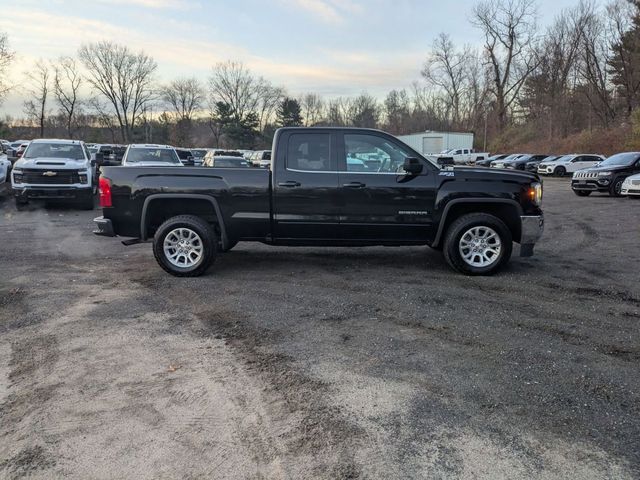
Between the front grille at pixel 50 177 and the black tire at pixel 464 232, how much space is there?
11609mm

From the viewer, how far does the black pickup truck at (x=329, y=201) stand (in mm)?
6832

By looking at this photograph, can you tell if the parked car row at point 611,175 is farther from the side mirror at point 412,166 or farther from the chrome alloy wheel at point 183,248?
the chrome alloy wheel at point 183,248

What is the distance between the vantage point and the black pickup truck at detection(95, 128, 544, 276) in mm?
6832

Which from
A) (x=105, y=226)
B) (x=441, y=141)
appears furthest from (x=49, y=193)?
(x=441, y=141)

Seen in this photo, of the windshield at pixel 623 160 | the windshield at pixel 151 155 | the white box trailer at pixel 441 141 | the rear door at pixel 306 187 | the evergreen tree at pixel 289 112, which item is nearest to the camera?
the rear door at pixel 306 187

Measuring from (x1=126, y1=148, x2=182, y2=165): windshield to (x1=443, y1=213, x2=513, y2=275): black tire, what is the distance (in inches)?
475

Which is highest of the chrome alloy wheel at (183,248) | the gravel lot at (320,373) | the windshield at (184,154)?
the windshield at (184,154)

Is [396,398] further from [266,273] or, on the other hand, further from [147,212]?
[147,212]

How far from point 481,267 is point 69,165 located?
476 inches

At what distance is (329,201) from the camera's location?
6824 millimetres

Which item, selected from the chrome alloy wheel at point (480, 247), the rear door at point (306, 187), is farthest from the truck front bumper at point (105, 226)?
the chrome alloy wheel at point (480, 247)

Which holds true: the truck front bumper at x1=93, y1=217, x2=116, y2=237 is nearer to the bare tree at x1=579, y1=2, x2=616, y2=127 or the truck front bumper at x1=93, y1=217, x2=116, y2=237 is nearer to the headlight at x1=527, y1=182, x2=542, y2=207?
the headlight at x1=527, y1=182, x2=542, y2=207

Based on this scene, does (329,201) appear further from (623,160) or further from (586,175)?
(623,160)

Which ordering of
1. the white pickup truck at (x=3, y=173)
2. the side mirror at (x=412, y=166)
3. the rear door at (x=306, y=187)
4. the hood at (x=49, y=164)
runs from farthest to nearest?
the white pickup truck at (x=3, y=173) → the hood at (x=49, y=164) → the rear door at (x=306, y=187) → the side mirror at (x=412, y=166)
